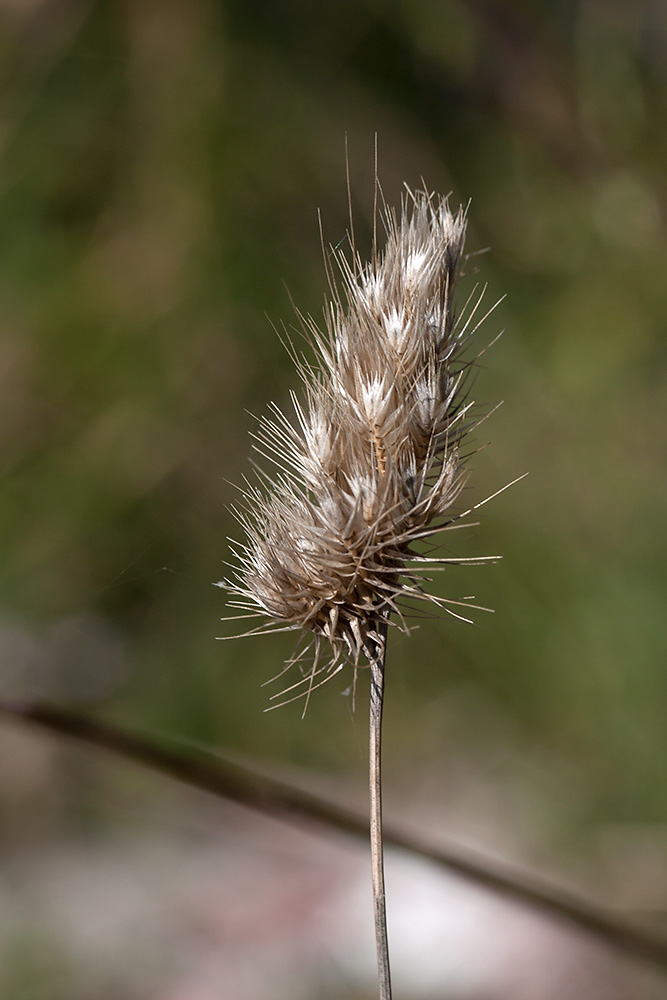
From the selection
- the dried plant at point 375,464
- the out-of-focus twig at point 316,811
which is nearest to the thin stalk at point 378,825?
the dried plant at point 375,464

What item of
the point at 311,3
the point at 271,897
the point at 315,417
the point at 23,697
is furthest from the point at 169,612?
the point at 311,3

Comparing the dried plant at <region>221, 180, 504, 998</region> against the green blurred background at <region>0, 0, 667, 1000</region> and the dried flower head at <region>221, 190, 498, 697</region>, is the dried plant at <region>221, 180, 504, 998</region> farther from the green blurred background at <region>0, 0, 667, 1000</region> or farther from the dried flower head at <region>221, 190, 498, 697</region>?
the green blurred background at <region>0, 0, 667, 1000</region>

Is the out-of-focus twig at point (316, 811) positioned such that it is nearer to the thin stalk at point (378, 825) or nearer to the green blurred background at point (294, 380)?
the green blurred background at point (294, 380)

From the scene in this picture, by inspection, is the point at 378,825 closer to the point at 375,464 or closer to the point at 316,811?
the point at 375,464

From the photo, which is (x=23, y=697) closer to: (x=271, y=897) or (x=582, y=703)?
(x=271, y=897)

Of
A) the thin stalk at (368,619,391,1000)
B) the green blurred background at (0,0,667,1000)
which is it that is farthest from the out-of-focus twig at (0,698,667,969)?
the thin stalk at (368,619,391,1000)

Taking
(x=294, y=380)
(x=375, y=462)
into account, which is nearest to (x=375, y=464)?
(x=375, y=462)
